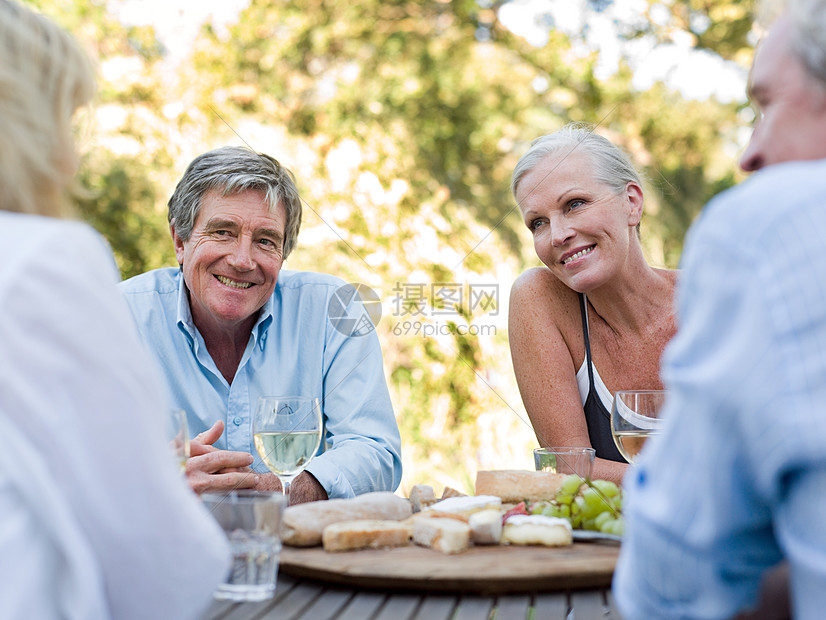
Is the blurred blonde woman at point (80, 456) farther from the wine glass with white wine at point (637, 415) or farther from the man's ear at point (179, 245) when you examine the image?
the man's ear at point (179, 245)

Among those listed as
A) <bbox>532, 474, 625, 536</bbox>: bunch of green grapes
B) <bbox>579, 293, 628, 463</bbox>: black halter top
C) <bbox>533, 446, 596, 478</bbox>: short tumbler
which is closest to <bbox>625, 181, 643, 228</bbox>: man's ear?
<bbox>579, 293, 628, 463</bbox>: black halter top

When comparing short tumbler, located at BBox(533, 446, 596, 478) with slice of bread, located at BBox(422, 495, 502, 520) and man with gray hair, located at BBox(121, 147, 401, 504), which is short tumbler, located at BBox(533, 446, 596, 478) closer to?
slice of bread, located at BBox(422, 495, 502, 520)

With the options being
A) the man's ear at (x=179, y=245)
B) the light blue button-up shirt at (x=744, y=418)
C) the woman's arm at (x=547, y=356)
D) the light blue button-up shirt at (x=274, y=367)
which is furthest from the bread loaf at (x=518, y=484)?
the man's ear at (x=179, y=245)

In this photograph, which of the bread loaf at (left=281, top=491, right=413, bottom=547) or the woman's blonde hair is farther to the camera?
the bread loaf at (left=281, top=491, right=413, bottom=547)

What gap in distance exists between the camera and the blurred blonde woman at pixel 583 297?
6.72 ft

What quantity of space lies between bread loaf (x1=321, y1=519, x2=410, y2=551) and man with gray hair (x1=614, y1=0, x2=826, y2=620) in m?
0.47

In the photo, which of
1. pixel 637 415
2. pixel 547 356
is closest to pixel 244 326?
pixel 547 356

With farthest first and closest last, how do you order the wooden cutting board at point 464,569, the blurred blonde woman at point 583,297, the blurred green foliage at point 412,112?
the blurred green foliage at point 412,112 < the blurred blonde woman at point 583,297 < the wooden cutting board at point 464,569

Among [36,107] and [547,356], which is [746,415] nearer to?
[36,107]

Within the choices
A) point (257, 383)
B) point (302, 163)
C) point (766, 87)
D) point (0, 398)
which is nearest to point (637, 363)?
point (257, 383)

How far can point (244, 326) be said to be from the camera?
7.04 feet

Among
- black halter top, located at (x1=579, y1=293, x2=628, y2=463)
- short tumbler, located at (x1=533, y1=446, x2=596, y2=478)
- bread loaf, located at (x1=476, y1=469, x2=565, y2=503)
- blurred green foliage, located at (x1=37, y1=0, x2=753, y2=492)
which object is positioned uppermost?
blurred green foliage, located at (x1=37, y1=0, x2=753, y2=492)

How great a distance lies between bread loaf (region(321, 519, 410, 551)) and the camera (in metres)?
1.12

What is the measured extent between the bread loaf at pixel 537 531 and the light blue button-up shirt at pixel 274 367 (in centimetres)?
71
